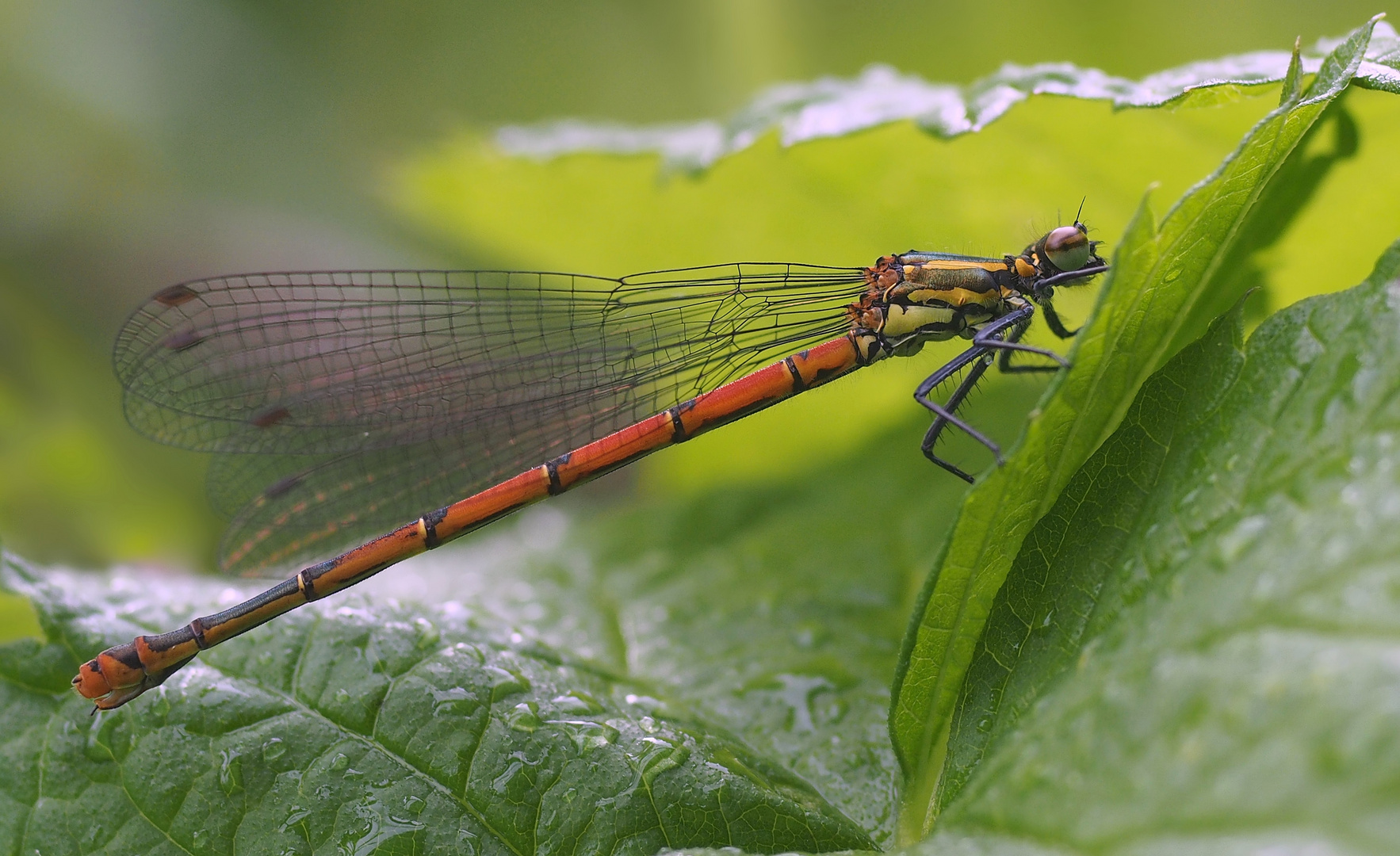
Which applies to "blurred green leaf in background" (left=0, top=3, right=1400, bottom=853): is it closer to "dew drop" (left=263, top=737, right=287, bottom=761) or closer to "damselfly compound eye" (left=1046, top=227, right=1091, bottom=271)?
"dew drop" (left=263, top=737, right=287, bottom=761)

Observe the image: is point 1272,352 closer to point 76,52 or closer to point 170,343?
point 170,343

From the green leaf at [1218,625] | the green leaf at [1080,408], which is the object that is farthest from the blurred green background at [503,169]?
the green leaf at [1218,625]

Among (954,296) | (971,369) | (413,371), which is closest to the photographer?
(971,369)

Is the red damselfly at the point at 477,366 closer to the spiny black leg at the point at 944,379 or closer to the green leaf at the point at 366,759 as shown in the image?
the spiny black leg at the point at 944,379

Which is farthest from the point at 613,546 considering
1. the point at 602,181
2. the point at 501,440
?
the point at 602,181

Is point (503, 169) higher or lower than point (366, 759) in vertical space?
higher

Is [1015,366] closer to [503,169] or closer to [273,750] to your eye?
[503,169]

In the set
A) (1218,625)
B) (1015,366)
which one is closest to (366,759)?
(1218,625)

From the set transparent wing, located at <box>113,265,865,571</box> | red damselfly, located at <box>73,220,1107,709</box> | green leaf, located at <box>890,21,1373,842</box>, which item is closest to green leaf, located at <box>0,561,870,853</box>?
green leaf, located at <box>890,21,1373,842</box>
